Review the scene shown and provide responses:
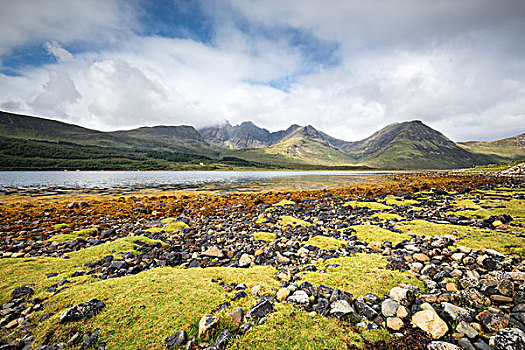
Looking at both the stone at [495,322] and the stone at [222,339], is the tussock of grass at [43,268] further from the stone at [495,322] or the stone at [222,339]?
the stone at [495,322]

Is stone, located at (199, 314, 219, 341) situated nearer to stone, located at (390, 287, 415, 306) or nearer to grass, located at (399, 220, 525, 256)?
stone, located at (390, 287, 415, 306)

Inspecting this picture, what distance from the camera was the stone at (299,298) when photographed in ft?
17.0

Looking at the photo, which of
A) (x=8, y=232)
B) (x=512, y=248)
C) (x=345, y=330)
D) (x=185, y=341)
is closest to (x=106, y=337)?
(x=185, y=341)

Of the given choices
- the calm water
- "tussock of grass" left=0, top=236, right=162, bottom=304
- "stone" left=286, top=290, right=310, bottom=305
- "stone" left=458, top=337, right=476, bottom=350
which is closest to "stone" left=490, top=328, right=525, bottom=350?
"stone" left=458, top=337, right=476, bottom=350

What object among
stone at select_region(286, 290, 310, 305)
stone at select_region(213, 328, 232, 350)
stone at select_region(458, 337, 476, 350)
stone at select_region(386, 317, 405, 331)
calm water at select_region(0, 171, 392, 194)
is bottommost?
calm water at select_region(0, 171, 392, 194)

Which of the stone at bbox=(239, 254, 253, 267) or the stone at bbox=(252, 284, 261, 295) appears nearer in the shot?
the stone at bbox=(252, 284, 261, 295)

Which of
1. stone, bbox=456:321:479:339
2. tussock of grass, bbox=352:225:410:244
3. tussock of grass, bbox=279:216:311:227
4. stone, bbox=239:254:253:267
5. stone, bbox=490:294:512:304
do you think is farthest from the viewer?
tussock of grass, bbox=279:216:311:227

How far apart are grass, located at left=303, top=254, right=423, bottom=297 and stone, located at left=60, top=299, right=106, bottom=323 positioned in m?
5.29

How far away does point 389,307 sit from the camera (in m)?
4.75

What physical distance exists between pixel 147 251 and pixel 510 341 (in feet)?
36.9

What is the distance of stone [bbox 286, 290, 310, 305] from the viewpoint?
520 cm

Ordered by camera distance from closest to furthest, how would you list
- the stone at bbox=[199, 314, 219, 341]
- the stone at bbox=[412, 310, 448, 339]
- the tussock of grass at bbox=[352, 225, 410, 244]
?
the stone at bbox=[412, 310, 448, 339] → the stone at bbox=[199, 314, 219, 341] → the tussock of grass at bbox=[352, 225, 410, 244]

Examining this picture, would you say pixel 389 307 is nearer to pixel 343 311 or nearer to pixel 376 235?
pixel 343 311

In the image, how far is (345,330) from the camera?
14.2 ft
